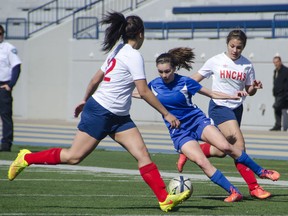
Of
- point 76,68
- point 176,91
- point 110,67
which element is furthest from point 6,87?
point 76,68

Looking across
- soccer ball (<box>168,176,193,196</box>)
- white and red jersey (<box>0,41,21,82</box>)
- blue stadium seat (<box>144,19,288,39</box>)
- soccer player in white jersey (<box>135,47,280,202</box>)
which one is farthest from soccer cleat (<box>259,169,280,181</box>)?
blue stadium seat (<box>144,19,288,39</box>)

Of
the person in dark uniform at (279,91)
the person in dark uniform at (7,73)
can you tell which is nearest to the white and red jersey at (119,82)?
the person in dark uniform at (7,73)

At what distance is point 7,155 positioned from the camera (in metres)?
17.2

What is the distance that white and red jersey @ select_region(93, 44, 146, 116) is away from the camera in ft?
31.2

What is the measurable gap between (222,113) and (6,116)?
660cm

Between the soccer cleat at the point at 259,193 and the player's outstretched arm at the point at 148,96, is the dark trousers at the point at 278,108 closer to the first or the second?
the soccer cleat at the point at 259,193

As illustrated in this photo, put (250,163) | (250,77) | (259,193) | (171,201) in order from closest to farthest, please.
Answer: (171,201)
(259,193)
(250,163)
(250,77)

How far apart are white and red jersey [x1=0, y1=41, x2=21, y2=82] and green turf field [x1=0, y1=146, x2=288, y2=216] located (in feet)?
8.56

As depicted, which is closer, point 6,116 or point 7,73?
point 7,73

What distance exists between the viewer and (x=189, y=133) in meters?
10.9

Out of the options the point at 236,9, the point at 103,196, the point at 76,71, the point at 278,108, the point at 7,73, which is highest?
the point at 236,9

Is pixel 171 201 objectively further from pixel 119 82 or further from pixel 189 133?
pixel 189 133

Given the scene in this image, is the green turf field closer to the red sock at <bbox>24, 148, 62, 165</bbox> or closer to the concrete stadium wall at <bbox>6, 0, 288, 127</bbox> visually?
the red sock at <bbox>24, 148, 62, 165</bbox>

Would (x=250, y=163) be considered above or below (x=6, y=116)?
above
